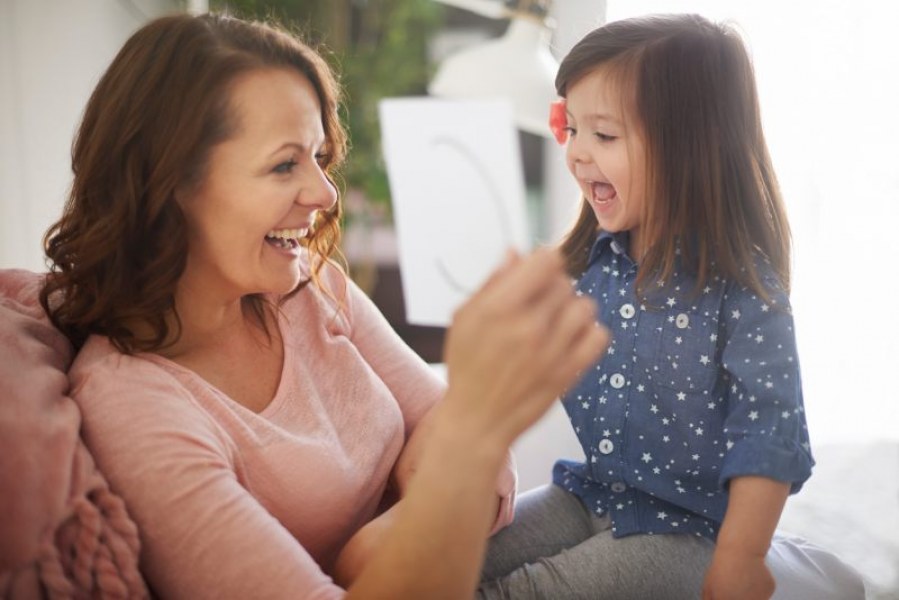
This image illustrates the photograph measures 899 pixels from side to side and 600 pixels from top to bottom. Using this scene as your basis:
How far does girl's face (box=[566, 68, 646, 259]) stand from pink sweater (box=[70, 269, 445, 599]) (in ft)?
1.27

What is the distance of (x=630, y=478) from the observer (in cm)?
128

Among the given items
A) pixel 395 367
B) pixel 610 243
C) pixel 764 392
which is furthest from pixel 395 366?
pixel 764 392

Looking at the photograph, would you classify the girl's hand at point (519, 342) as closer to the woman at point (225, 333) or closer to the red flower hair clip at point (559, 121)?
the woman at point (225, 333)

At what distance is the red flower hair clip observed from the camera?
136cm

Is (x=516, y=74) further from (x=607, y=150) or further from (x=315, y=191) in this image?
(x=315, y=191)

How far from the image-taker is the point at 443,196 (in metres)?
2.39

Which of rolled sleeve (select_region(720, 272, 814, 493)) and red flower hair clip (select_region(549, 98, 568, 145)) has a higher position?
red flower hair clip (select_region(549, 98, 568, 145))

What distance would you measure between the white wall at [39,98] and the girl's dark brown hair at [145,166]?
788mm

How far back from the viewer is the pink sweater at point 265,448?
923mm

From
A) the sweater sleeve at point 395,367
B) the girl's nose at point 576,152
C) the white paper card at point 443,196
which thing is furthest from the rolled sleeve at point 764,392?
the white paper card at point 443,196

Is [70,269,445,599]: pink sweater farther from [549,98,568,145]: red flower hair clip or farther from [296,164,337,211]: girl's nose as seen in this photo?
[549,98,568,145]: red flower hair clip

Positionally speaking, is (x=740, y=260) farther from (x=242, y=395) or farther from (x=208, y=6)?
(x=208, y=6)

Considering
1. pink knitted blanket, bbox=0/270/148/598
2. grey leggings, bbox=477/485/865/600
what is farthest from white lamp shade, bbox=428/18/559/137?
pink knitted blanket, bbox=0/270/148/598

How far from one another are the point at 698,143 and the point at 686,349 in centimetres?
29
